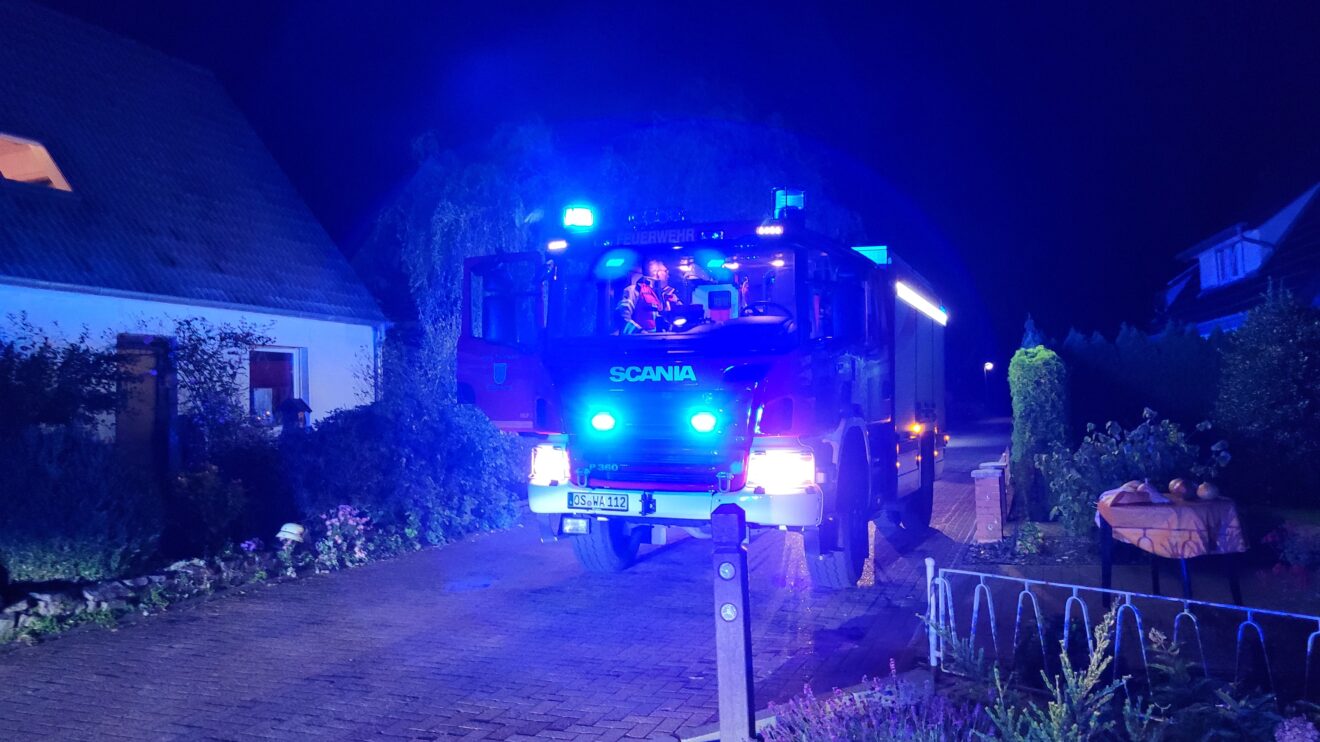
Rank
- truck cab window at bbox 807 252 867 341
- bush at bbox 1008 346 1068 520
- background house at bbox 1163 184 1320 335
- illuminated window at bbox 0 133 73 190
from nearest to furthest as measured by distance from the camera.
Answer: truck cab window at bbox 807 252 867 341 → bush at bbox 1008 346 1068 520 → illuminated window at bbox 0 133 73 190 → background house at bbox 1163 184 1320 335

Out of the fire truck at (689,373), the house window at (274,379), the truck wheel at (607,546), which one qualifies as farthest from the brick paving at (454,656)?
the house window at (274,379)

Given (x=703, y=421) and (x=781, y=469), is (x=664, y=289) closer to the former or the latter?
(x=703, y=421)

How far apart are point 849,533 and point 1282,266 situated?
17.9 metres

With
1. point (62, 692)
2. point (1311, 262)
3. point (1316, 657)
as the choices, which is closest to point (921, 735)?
point (1316, 657)

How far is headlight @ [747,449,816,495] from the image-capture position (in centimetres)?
705

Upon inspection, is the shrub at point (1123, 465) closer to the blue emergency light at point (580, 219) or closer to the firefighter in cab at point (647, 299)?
the firefighter in cab at point (647, 299)

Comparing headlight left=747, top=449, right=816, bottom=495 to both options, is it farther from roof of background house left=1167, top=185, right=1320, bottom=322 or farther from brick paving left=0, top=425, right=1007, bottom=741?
roof of background house left=1167, top=185, right=1320, bottom=322

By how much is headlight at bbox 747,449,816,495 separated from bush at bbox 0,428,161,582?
17.9ft

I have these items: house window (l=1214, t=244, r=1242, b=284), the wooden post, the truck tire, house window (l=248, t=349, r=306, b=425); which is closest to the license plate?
the truck tire

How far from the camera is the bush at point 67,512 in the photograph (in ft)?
25.5

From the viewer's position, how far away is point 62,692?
6.12 m

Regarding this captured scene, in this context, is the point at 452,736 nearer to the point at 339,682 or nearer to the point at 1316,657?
the point at 339,682

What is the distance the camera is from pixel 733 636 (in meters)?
4.30

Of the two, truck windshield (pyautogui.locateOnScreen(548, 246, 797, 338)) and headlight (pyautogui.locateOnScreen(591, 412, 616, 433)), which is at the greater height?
truck windshield (pyautogui.locateOnScreen(548, 246, 797, 338))
